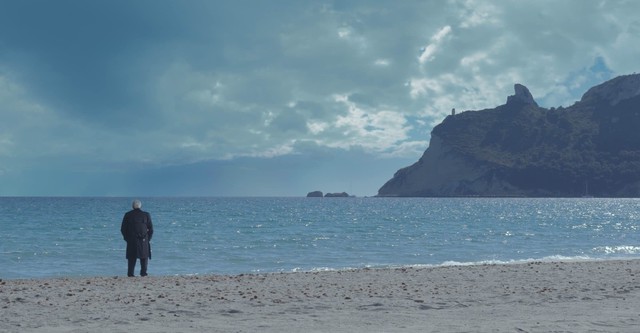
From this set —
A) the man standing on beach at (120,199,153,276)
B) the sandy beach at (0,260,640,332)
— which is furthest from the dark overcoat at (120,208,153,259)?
the sandy beach at (0,260,640,332)

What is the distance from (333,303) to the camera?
41.8ft

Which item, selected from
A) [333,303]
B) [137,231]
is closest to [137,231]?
[137,231]

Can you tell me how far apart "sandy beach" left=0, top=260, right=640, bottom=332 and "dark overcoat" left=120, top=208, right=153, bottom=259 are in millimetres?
714

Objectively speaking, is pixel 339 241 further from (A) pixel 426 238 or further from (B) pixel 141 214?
(B) pixel 141 214

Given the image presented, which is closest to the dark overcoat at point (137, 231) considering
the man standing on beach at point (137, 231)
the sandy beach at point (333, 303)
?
the man standing on beach at point (137, 231)

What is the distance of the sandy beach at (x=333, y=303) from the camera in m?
10.5

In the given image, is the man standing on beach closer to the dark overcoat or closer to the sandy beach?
the dark overcoat

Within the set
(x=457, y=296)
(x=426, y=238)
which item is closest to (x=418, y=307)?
(x=457, y=296)

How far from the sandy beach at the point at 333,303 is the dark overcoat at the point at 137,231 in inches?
28.1

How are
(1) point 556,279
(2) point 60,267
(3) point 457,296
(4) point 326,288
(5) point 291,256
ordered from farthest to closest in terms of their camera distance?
(5) point 291,256, (2) point 60,267, (1) point 556,279, (4) point 326,288, (3) point 457,296

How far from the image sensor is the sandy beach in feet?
34.4

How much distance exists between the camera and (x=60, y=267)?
84.1ft

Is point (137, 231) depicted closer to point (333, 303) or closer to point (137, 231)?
point (137, 231)

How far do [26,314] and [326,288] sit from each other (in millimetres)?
6156
